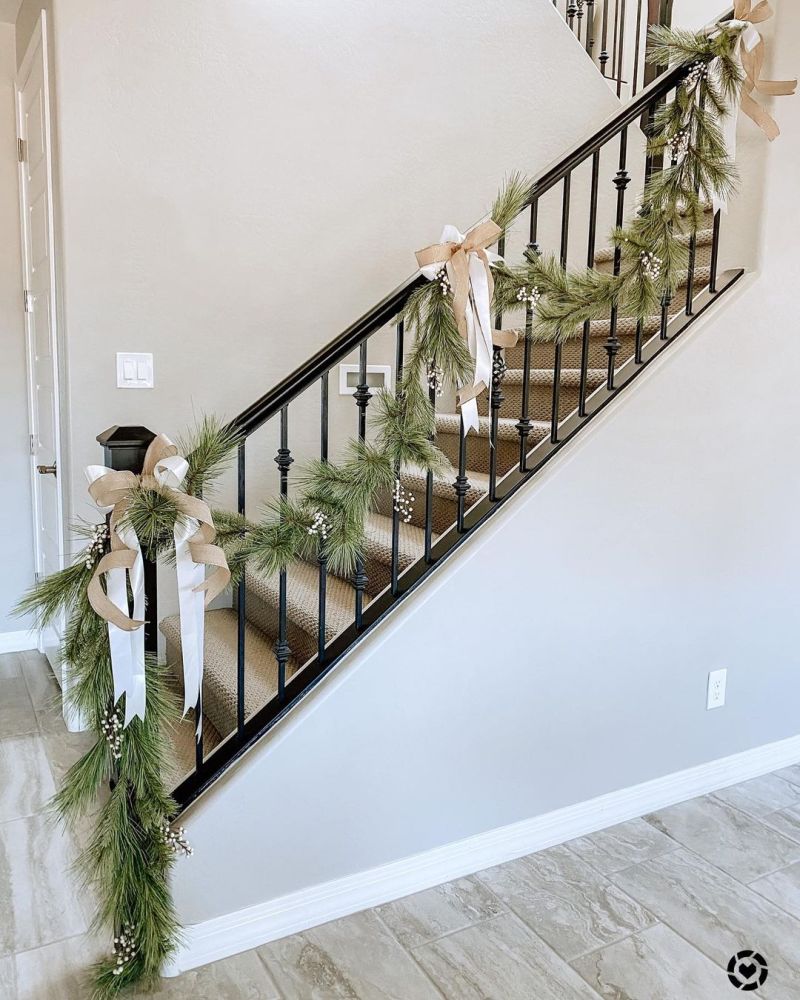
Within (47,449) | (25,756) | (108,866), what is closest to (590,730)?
(108,866)

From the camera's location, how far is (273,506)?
1823 mm

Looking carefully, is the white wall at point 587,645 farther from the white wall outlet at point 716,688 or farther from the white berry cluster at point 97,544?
the white berry cluster at point 97,544

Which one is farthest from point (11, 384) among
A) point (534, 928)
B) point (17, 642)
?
point (534, 928)

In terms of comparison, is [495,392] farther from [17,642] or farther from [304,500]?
[17,642]

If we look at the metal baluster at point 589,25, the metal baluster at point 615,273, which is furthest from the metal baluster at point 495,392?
the metal baluster at point 589,25

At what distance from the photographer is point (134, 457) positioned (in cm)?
178

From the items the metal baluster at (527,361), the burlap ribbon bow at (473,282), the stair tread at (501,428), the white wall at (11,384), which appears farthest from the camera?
the white wall at (11,384)

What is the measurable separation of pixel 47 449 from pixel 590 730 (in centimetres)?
232

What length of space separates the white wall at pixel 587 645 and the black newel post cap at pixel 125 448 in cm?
69

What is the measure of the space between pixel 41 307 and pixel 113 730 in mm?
2068

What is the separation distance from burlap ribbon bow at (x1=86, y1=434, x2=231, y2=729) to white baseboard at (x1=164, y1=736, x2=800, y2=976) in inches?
24.0

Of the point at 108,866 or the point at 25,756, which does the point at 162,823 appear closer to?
the point at 108,866

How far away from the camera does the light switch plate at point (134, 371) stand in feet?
8.97

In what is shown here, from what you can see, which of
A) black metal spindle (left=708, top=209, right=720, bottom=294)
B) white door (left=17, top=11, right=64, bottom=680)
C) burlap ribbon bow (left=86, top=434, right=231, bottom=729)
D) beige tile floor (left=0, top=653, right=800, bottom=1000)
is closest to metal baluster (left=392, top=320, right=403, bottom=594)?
burlap ribbon bow (left=86, top=434, right=231, bottom=729)
